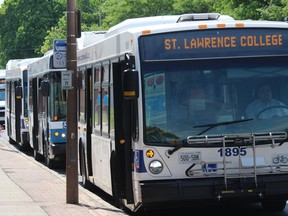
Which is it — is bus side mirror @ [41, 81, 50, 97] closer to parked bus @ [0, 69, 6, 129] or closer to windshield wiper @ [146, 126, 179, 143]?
windshield wiper @ [146, 126, 179, 143]

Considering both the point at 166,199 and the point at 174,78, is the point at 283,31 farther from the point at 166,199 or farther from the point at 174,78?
the point at 166,199

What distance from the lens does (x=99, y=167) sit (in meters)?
14.3

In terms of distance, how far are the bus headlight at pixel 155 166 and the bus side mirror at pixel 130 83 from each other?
3.03ft

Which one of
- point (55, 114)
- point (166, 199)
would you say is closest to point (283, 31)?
point (166, 199)

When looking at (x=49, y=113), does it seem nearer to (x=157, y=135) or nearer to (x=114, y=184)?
(x=114, y=184)

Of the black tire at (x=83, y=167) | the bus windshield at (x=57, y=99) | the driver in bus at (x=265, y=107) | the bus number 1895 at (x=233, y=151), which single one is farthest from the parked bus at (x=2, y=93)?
the bus number 1895 at (x=233, y=151)

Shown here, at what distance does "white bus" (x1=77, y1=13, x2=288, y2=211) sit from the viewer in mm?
10977

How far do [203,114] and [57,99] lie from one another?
10552 millimetres

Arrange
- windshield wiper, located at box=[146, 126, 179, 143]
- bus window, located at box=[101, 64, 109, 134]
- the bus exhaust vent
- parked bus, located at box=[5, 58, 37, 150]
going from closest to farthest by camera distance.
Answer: windshield wiper, located at box=[146, 126, 179, 143] < the bus exhaust vent < bus window, located at box=[101, 64, 109, 134] < parked bus, located at box=[5, 58, 37, 150]

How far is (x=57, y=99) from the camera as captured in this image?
69.6 feet

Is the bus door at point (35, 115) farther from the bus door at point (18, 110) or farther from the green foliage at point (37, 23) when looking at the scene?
the green foliage at point (37, 23)

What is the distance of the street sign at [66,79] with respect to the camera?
13891 mm

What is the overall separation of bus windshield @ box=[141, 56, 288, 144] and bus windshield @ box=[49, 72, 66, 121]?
10138mm

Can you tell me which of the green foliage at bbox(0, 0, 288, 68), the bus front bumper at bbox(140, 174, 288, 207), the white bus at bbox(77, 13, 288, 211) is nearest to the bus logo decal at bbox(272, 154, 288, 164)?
the white bus at bbox(77, 13, 288, 211)
